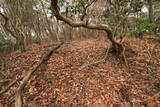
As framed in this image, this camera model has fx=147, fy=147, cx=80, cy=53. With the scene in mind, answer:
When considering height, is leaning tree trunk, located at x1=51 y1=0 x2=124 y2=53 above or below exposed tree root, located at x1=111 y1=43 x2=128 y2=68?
above

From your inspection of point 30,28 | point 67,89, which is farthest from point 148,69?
point 30,28

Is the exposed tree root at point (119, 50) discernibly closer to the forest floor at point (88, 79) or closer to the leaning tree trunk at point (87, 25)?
the leaning tree trunk at point (87, 25)

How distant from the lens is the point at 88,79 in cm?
410

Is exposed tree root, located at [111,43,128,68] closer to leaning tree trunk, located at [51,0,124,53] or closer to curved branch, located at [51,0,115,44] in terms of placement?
leaning tree trunk, located at [51,0,124,53]

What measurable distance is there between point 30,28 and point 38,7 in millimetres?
1485

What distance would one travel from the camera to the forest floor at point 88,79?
11.6 feet

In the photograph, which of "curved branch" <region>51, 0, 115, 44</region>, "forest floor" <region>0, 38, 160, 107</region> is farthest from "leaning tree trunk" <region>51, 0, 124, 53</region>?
"forest floor" <region>0, 38, 160, 107</region>

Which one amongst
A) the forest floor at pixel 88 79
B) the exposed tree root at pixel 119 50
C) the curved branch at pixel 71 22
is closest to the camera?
the curved branch at pixel 71 22

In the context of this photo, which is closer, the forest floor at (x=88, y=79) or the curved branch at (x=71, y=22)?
the curved branch at (x=71, y=22)

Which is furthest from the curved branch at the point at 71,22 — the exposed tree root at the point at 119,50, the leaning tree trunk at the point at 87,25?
the exposed tree root at the point at 119,50

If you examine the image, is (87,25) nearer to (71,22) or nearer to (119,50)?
(71,22)

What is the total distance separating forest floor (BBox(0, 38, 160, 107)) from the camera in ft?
11.6

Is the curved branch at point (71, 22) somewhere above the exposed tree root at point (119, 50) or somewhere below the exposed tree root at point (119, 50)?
above

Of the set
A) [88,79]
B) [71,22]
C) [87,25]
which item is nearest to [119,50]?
[88,79]
